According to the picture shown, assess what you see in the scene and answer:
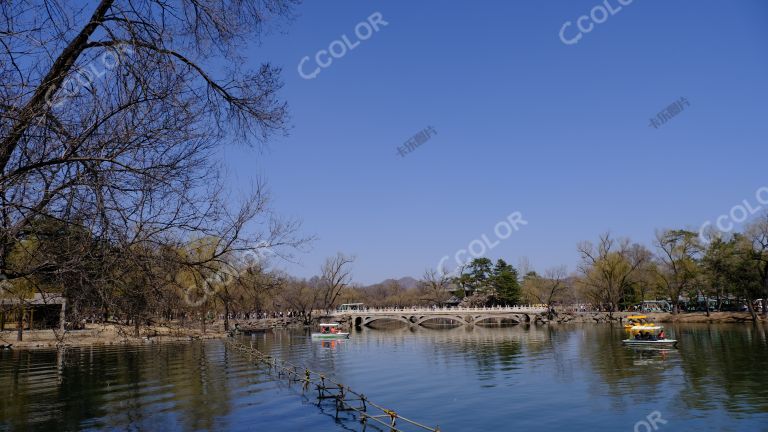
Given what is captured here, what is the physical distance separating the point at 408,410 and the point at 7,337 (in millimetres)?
37524

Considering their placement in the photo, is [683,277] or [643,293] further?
[643,293]

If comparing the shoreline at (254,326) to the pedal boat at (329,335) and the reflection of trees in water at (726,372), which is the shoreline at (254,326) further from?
the reflection of trees in water at (726,372)

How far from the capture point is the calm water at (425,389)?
18.0 metres

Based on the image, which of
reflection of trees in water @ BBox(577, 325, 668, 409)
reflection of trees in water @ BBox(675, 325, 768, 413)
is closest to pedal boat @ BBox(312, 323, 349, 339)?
reflection of trees in water @ BBox(577, 325, 668, 409)

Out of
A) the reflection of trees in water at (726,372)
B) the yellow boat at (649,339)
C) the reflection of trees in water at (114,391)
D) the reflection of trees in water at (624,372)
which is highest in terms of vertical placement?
the reflection of trees in water at (114,391)

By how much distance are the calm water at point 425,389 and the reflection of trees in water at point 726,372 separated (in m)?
0.07

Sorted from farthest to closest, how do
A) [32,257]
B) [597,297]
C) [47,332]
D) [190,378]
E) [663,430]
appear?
[597,297] → [47,332] → [190,378] → [663,430] → [32,257]

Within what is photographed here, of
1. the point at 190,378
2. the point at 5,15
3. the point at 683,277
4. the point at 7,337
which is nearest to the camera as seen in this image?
the point at 5,15

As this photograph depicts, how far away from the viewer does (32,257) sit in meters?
5.92

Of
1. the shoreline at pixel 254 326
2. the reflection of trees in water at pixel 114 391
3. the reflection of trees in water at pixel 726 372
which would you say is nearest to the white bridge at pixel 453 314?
the shoreline at pixel 254 326

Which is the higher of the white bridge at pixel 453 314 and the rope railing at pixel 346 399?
the white bridge at pixel 453 314

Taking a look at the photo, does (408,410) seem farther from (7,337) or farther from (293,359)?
(7,337)

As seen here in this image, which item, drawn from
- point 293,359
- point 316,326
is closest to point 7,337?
point 293,359

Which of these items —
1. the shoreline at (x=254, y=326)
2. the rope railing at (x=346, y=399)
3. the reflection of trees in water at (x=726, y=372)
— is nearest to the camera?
the rope railing at (x=346, y=399)
